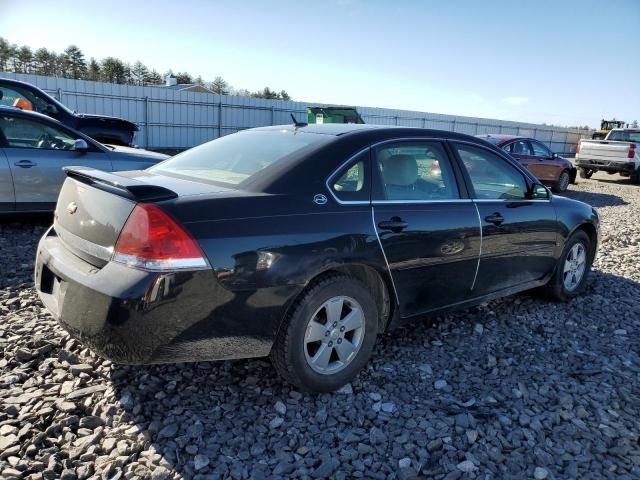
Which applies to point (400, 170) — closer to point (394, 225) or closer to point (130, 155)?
point (394, 225)

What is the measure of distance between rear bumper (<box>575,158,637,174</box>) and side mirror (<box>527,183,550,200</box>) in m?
15.7

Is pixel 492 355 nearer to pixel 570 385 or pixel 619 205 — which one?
pixel 570 385

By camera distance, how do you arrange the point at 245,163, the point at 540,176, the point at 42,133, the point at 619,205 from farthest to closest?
1. the point at 540,176
2. the point at 619,205
3. the point at 42,133
4. the point at 245,163

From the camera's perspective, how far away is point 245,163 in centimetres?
331

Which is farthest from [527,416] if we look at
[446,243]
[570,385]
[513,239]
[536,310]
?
[536,310]

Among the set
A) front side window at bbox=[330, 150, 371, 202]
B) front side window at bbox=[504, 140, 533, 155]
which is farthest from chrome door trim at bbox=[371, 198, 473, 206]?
front side window at bbox=[504, 140, 533, 155]

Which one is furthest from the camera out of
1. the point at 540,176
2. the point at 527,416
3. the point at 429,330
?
the point at 540,176

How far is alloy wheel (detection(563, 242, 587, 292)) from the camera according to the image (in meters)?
5.07

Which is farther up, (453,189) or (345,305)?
(453,189)

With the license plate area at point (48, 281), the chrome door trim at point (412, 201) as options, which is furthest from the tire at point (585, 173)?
the license plate area at point (48, 281)

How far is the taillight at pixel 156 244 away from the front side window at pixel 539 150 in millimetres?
13928

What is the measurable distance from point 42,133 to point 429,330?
529 cm

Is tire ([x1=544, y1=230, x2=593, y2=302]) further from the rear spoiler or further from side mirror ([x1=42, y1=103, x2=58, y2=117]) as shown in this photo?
side mirror ([x1=42, y1=103, x2=58, y2=117])

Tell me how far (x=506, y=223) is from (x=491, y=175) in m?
0.41
